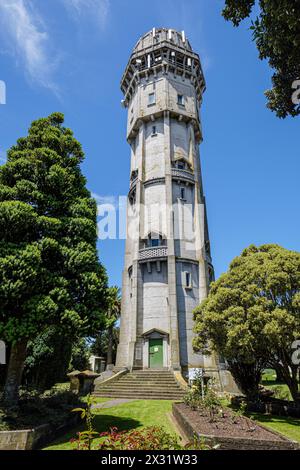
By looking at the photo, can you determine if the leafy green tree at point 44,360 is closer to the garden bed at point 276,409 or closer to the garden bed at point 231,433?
the garden bed at point 276,409

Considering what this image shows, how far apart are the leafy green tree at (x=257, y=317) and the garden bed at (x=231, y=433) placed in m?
4.07

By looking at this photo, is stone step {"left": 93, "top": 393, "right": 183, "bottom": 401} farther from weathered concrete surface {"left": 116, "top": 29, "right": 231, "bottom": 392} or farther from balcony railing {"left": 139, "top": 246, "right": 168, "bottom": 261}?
balcony railing {"left": 139, "top": 246, "right": 168, "bottom": 261}

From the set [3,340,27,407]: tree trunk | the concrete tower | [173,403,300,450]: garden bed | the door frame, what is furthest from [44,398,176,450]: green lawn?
the door frame

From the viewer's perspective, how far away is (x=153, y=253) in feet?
107

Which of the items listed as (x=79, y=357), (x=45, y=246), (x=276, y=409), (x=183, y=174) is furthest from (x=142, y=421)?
(x=79, y=357)

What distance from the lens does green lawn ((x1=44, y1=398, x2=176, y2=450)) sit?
11344 mm

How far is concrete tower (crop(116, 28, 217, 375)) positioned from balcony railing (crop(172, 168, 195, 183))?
13 cm

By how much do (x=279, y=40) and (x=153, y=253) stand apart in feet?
82.5

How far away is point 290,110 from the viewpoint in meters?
11.4

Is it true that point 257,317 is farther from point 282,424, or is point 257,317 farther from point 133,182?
point 133,182

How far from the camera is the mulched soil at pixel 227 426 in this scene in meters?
8.84

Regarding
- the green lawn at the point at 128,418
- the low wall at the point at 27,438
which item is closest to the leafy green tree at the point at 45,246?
the low wall at the point at 27,438
